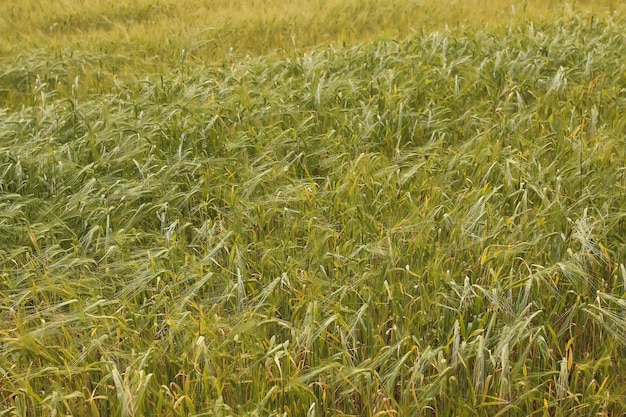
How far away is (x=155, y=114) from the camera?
4.31m

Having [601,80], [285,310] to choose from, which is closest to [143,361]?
[285,310]

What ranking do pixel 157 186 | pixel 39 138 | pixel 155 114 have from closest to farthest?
1. pixel 157 186
2. pixel 39 138
3. pixel 155 114

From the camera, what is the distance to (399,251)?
278 cm

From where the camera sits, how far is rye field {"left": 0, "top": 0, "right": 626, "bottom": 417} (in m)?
2.30

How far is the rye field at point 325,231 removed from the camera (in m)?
2.30

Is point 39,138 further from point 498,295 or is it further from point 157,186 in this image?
point 498,295

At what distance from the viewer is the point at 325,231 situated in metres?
3.08

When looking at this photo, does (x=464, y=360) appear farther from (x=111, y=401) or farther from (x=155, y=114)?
(x=155, y=114)

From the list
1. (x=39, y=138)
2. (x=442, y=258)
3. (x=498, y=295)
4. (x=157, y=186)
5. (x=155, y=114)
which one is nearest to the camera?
(x=498, y=295)

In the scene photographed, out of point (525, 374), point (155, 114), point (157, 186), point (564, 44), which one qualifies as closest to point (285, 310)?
point (525, 374)

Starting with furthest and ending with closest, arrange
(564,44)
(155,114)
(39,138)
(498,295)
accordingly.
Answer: (564,44) < (155,114) < (39,138) < (498,295)

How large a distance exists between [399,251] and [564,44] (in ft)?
9.64

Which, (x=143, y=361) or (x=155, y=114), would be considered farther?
(x=155, y=114)

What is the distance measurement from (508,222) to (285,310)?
101 centimetres
